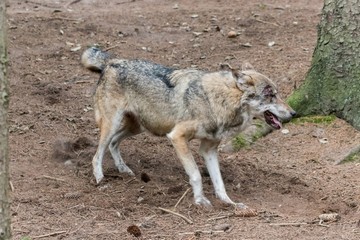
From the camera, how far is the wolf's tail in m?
9.12

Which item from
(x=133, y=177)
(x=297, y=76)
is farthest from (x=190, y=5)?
(x=133, y=177)

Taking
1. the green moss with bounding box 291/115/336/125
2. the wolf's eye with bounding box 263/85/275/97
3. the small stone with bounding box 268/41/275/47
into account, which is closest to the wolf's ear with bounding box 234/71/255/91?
the wolf's eye with bounding box 263/85/275/97

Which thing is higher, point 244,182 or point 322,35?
point 322,35

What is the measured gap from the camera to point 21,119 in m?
10.1

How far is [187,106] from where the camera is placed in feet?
26.0

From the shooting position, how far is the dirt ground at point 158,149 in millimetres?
7113

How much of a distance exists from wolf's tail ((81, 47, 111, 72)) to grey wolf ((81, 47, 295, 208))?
26 cm

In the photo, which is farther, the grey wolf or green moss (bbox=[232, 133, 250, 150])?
green moss (bbox=[232, 133, 250, 150])

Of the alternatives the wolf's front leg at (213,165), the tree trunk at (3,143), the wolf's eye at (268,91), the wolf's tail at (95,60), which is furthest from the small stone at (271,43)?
the tree trunk at (3,143)

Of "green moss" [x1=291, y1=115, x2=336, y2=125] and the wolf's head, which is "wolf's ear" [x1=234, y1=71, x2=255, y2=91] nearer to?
the wolf's head

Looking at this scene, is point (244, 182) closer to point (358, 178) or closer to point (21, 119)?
point (358, 178)

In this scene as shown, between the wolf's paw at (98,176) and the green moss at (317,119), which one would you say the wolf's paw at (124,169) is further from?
the green moss at (317,119)

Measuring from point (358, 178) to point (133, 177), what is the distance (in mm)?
2327

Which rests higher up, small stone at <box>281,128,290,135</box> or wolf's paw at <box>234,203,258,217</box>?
wolf's paw at <box>234,203,258,217</box>
